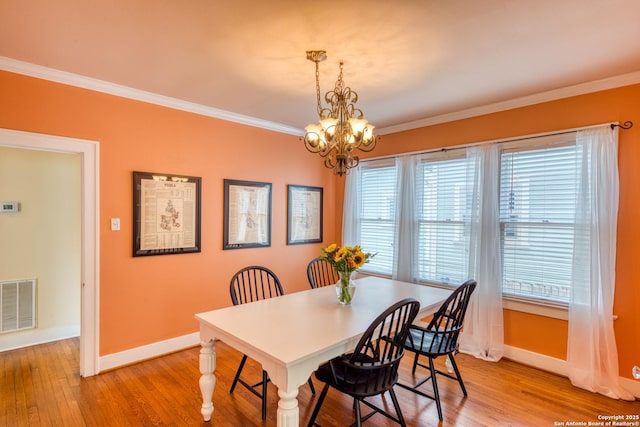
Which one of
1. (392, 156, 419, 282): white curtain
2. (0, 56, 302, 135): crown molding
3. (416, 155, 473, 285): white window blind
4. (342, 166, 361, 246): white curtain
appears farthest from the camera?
(342, 166, 361, 246): white curtain

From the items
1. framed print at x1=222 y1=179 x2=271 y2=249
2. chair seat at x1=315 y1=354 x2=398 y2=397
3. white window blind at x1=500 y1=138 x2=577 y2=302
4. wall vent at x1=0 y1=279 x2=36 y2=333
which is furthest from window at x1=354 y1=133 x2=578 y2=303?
wall vent at x1=0 y1=279 x2=36 y2=333

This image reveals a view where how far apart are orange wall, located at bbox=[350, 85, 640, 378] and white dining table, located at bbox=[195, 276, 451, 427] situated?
1087 mm

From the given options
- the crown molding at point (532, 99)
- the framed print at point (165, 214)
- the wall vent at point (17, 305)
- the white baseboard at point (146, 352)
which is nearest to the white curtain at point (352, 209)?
the crown molding at point (532, 99)

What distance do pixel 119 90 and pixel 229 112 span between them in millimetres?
1061

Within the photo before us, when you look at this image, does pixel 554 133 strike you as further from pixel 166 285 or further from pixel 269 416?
pixel 166 285

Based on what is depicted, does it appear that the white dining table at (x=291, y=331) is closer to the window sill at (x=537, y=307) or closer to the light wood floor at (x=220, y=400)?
the light wood floor at (x=220, y=400)

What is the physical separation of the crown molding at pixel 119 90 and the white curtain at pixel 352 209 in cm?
126

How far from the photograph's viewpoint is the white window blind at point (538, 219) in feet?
9.53

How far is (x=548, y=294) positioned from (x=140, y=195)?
388 cm

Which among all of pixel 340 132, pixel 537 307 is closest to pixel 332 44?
pixel 340 132

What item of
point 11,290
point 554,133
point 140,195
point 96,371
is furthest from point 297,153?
point 11,290

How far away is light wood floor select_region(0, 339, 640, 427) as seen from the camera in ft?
7.39

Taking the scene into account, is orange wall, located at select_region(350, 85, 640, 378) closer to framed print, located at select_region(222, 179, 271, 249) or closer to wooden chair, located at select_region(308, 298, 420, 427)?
wooden chair, located at select_region(308, 298, 420, 427)

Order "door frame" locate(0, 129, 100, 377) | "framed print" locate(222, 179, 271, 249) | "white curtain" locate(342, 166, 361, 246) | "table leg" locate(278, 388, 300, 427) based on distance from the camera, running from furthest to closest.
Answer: "white curtain" locate(342, 166, 361, 246), "framed print" locate(222, 179, 271, 249), "door frame" locate(0, 129, 100, 377), "table leg" locate(278, 388, 300, 427)
